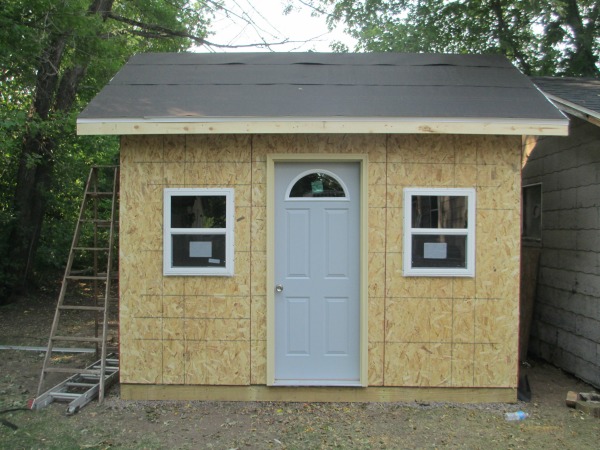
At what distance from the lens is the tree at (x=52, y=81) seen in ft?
28.5

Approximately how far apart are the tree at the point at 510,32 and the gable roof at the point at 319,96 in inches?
174

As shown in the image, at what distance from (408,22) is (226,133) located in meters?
9.92

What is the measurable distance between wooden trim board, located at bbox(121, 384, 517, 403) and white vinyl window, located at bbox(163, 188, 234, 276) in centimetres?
124

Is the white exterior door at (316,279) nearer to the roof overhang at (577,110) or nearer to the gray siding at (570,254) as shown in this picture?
the roof overhang at (577,110)

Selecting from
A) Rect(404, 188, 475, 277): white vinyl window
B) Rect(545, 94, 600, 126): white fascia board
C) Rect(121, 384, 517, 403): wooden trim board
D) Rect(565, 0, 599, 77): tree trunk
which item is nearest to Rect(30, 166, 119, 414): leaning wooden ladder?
Rect(121, 384, 517, 403): wooden trim board

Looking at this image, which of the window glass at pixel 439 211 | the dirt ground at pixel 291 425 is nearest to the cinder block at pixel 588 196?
the window glass at pixel 439 211

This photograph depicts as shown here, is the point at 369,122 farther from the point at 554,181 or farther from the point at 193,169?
the point at 554,181

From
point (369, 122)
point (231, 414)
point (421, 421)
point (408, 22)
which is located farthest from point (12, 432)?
point (408, 22)

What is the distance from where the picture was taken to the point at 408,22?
13703mm

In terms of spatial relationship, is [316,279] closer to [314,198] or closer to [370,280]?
[370,280]

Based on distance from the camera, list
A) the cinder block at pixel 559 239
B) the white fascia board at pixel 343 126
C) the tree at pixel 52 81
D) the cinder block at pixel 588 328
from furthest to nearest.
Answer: the tree at pixel 52 81 < the cinder block at pixel 559 239 < the cinder block at pixel 588 328 < the white fascia board at pixel 343 126

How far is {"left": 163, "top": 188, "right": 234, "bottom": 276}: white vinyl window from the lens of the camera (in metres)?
5.67

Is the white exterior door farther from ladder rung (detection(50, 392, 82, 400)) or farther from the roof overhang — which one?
the roof overhang

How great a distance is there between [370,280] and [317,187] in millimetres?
1124
